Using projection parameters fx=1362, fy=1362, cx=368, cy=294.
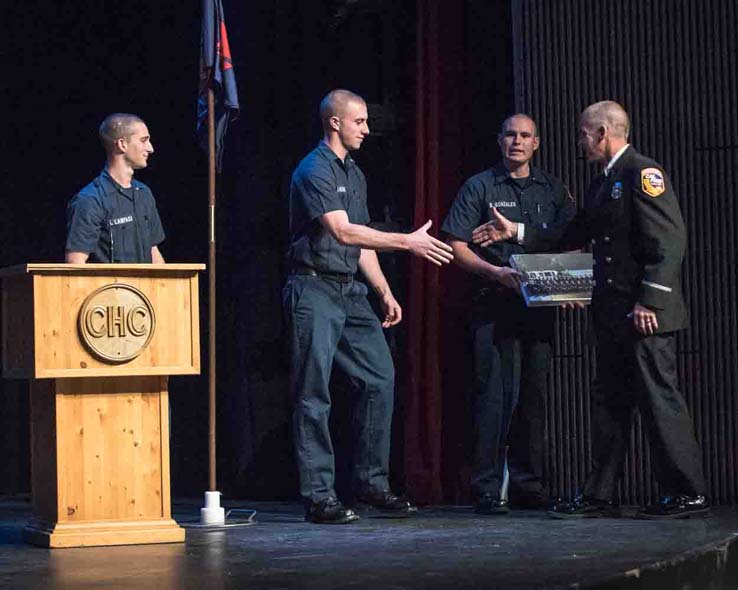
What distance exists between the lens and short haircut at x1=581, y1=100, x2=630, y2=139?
5.09 meters

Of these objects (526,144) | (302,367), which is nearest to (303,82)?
(526,144)

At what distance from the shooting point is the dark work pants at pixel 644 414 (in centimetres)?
493

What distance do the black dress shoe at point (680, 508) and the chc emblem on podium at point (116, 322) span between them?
193cm

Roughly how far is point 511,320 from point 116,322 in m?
1.74

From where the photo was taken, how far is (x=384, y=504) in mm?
5297

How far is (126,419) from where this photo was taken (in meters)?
4.53

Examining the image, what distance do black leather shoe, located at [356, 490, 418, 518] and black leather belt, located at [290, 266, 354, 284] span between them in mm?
843

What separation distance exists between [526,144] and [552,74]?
0.46m

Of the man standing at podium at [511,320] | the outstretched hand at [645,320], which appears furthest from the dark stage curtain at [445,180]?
the outstretched hand at [645,320]

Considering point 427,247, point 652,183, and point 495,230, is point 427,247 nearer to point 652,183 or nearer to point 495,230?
point 495,230

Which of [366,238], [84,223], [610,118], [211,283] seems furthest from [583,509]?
[84,223]

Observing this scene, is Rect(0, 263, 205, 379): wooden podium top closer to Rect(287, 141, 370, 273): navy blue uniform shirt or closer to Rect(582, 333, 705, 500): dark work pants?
Rect(287, 141, 370, 273): navy blue uniform shirt

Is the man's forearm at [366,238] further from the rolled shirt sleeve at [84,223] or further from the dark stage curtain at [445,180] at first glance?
the dark stage curtain at [445,180]

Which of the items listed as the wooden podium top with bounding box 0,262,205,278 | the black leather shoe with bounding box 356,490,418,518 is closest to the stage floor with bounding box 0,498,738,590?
the black leather shoe with bounding box 356,490,418,518
